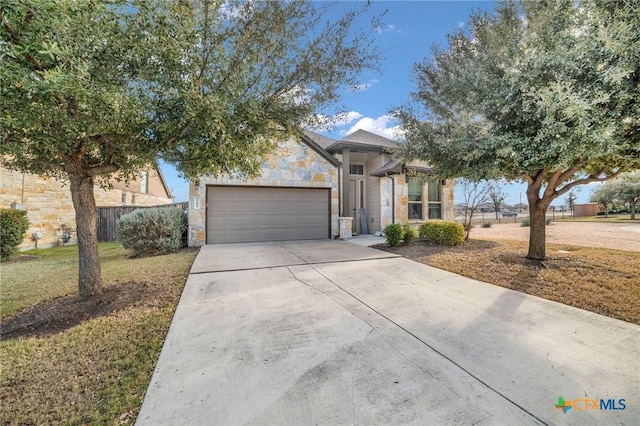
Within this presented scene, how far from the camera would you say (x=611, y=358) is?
263 cm

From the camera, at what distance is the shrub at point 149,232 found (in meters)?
8.36

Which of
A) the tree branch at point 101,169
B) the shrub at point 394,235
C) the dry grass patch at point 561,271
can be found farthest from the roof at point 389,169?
the tree branch at point 101,169

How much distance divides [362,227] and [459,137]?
7.60 metres

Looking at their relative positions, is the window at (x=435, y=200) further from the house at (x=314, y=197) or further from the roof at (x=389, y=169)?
the roof at (x=389, y=169)

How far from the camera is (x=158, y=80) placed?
10.9 feet

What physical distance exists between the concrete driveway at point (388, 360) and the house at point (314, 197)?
5.58 m

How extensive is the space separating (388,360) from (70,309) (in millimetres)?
4420

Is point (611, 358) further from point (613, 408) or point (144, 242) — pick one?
point (144, 242)

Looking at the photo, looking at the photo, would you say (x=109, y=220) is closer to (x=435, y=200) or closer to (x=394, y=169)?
(x=394, y=169)

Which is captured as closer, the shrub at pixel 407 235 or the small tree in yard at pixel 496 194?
the shrub at pixel 407 235

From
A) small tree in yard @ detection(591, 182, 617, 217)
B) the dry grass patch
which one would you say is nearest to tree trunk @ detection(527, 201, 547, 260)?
the dry grass patch

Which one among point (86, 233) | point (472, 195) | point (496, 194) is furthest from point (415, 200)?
point (86, 233)

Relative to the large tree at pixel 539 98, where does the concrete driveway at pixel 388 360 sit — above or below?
below

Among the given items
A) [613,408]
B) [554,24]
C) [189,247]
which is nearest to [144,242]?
[189,247]
